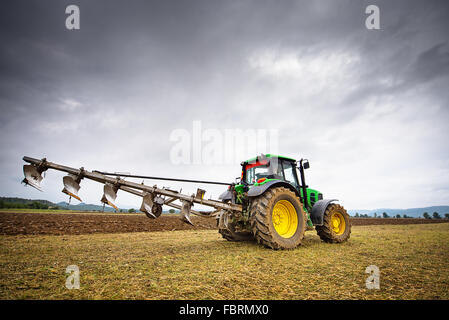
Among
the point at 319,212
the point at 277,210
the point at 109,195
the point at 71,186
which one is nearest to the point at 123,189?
the point at 109,195

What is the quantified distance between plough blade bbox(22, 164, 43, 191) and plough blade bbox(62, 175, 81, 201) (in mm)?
416

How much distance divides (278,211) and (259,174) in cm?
131

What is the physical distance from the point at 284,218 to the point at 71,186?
17.1 ft

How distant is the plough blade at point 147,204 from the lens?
15.8 feet

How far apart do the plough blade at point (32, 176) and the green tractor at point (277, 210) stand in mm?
4118

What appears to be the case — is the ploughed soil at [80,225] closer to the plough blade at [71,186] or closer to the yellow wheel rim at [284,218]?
the yellow wheel rim at [284,218]

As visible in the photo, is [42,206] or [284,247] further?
[42,206]

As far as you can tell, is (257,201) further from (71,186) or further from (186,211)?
(71,186)

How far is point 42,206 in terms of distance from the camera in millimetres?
47375

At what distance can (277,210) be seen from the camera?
549cm

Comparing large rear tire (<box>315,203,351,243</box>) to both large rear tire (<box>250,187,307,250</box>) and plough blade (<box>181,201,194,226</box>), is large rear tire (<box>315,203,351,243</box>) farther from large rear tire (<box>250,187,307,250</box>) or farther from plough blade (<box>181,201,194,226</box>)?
plough blade (<box>181,201,194,226</box>)

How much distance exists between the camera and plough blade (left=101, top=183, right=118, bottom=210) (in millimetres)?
4449
